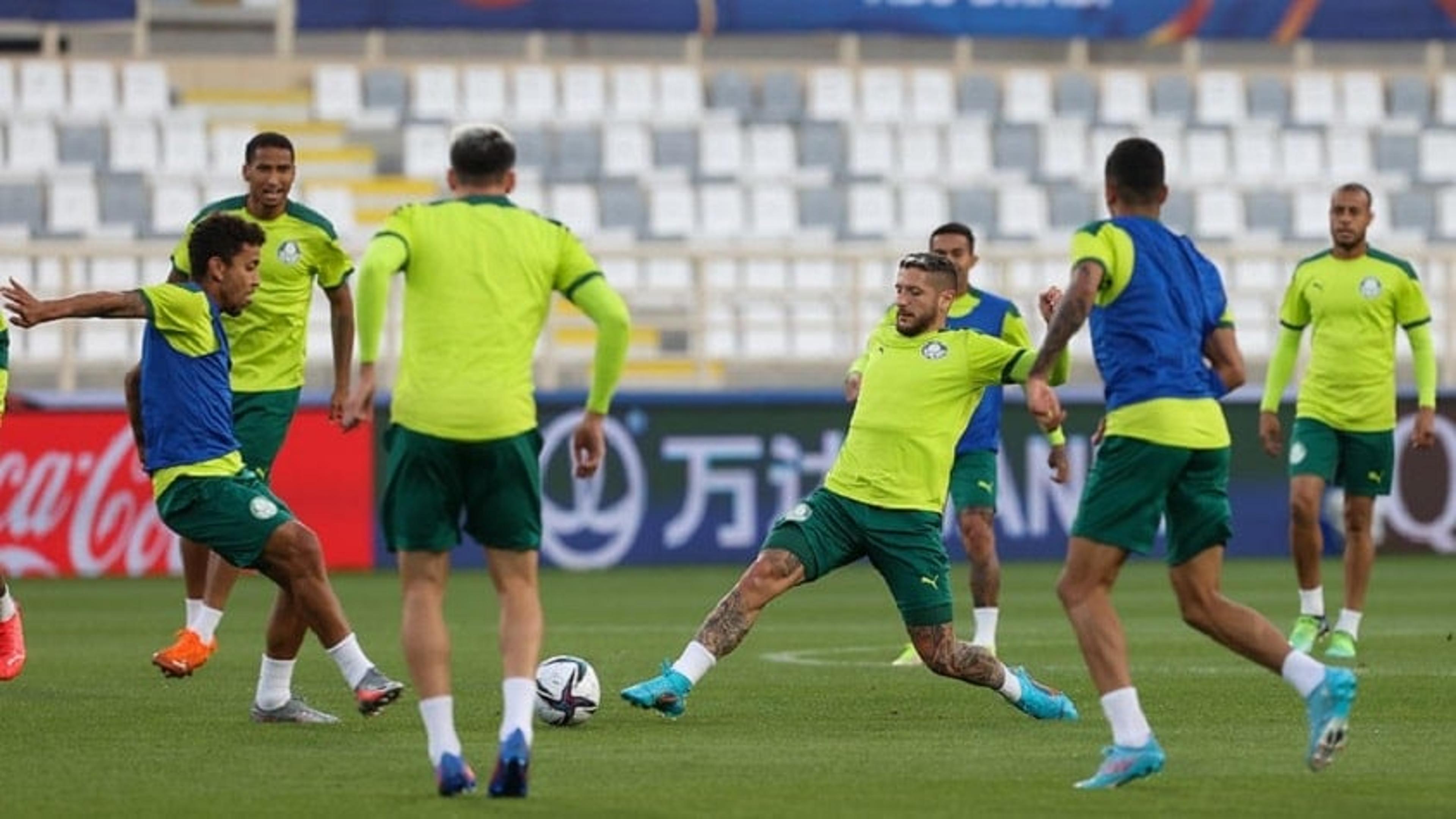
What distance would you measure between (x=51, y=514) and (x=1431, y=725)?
48.4ft

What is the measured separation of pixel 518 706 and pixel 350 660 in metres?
2.65

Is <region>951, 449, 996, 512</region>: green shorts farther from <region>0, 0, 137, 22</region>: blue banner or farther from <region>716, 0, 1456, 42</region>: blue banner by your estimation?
<region>0, 0, 137, 22</region>: blue banner

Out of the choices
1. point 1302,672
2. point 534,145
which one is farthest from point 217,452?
point 534,145

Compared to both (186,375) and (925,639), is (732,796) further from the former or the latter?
(186,375)

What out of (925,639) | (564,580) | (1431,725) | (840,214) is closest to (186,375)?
(925,639)

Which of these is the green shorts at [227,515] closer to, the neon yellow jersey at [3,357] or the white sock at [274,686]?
the white sock at [274,686]

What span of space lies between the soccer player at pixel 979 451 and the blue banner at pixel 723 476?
9.44 metres

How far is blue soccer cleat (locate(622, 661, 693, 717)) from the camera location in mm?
11305

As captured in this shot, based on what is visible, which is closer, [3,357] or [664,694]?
[664,694]

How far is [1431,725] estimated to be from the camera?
11.2 m

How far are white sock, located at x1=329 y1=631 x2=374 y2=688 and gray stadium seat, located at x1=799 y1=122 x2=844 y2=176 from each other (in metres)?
21.8

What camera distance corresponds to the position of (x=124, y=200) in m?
29.8

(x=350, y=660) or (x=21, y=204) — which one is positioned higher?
(x=21, y=204)

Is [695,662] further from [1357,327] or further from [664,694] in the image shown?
[1357,327]
